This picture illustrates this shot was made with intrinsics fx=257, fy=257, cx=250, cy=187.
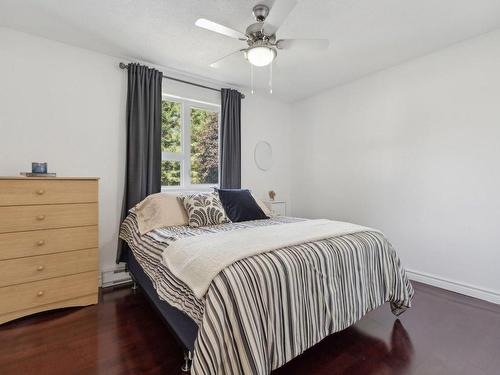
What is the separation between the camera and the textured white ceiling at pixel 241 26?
1.96 m

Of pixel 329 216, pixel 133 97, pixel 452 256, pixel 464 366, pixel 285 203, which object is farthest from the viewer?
pixel 285 203

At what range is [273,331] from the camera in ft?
4.12

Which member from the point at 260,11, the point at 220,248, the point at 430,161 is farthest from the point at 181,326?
the point at 430,161

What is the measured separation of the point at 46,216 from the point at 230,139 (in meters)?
2.19

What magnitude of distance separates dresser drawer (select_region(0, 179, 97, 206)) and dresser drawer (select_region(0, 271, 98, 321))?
639 millimetres

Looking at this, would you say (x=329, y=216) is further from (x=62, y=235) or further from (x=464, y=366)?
(x=62, y=235)

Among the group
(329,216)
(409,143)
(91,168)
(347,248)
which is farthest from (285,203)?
(91,168)

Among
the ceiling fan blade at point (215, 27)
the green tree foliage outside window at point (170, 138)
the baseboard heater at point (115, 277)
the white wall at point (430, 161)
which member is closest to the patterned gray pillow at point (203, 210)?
the green tree foliage outside window at point (170, 138)

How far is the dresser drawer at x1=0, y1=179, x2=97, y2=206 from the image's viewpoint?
1.90 m

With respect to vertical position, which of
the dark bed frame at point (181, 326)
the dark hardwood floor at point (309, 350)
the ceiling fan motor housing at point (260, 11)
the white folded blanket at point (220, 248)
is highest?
the ceiling fan motor housing at point (260, 11)

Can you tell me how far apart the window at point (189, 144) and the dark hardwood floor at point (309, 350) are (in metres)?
1.59

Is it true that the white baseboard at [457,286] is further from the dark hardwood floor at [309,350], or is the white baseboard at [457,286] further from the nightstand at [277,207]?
the nightstand at [277,207]

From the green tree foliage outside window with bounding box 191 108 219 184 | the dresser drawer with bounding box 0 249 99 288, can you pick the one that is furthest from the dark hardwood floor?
the green tree foliage outside window with bounding box 191 108 219 184

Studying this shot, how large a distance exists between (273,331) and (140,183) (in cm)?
215
